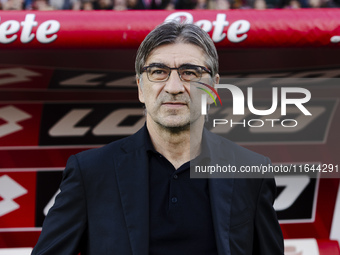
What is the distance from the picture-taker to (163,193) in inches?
53.9

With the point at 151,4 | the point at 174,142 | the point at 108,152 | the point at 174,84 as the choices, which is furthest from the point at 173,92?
the point at 151,4

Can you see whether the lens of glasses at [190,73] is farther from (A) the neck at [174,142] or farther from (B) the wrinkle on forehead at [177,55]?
(A) the neck at [174,142]

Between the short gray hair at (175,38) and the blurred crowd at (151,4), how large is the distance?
7.85ft

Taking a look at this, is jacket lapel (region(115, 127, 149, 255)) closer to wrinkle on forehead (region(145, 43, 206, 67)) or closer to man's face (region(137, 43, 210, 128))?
man's face (region(137, 43, 210, 128))

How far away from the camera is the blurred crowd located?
12.5 feet

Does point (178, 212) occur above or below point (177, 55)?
below

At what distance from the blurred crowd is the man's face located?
244 cm

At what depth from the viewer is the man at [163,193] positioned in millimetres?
1310

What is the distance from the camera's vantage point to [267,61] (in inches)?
99.6

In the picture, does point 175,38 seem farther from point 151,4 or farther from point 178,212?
point 151,4

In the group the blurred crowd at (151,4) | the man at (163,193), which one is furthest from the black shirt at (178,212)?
the blurred crowd at (151,4)

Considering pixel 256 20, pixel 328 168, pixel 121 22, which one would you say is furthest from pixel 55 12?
pixel 328 168

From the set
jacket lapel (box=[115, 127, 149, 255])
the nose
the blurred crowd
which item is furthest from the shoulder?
the blurred crowd

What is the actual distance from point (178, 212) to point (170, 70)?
0.44 metres
